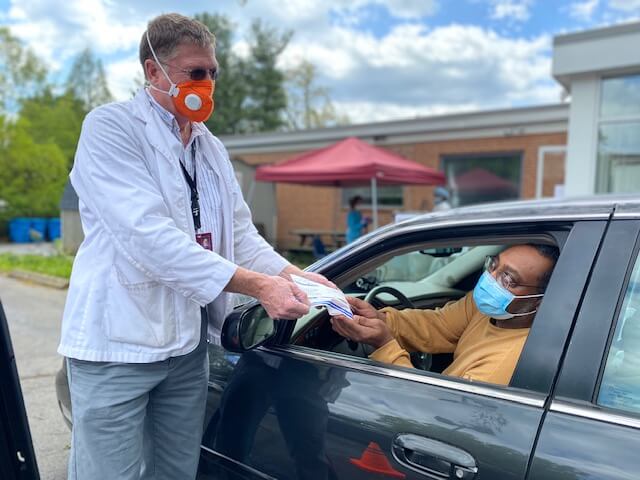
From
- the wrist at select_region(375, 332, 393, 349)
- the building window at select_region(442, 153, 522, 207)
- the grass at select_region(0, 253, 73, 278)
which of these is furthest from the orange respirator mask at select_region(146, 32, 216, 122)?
the building window at select_region(442, 153, 522, 207)

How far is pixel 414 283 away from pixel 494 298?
1.25 meters

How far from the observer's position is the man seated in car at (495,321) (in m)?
1.62

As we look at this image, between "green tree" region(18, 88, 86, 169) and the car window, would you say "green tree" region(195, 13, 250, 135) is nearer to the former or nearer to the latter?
"green tree" region(18, 88, 86, 169)

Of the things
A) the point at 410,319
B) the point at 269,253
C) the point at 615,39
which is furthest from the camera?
the point at 615,39

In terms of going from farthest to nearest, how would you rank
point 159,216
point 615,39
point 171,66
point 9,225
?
1. point 9,225
2. point 615,39
3. point 171,66
4. point 159,216

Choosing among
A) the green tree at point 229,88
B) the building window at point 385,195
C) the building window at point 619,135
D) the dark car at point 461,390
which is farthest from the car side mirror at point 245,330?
the green tree at point 229,88

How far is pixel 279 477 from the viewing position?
1.64 meters

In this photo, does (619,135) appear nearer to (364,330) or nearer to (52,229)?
(364,330)

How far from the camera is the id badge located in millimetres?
1663

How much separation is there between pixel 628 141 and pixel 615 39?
151 centimetres

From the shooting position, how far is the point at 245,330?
5.65 ft

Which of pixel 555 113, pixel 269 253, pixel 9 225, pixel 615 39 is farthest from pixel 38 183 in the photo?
pixel 269 253

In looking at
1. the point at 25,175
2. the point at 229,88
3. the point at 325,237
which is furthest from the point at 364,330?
the point at 229,88

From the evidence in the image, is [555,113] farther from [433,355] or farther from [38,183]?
[38,183]
